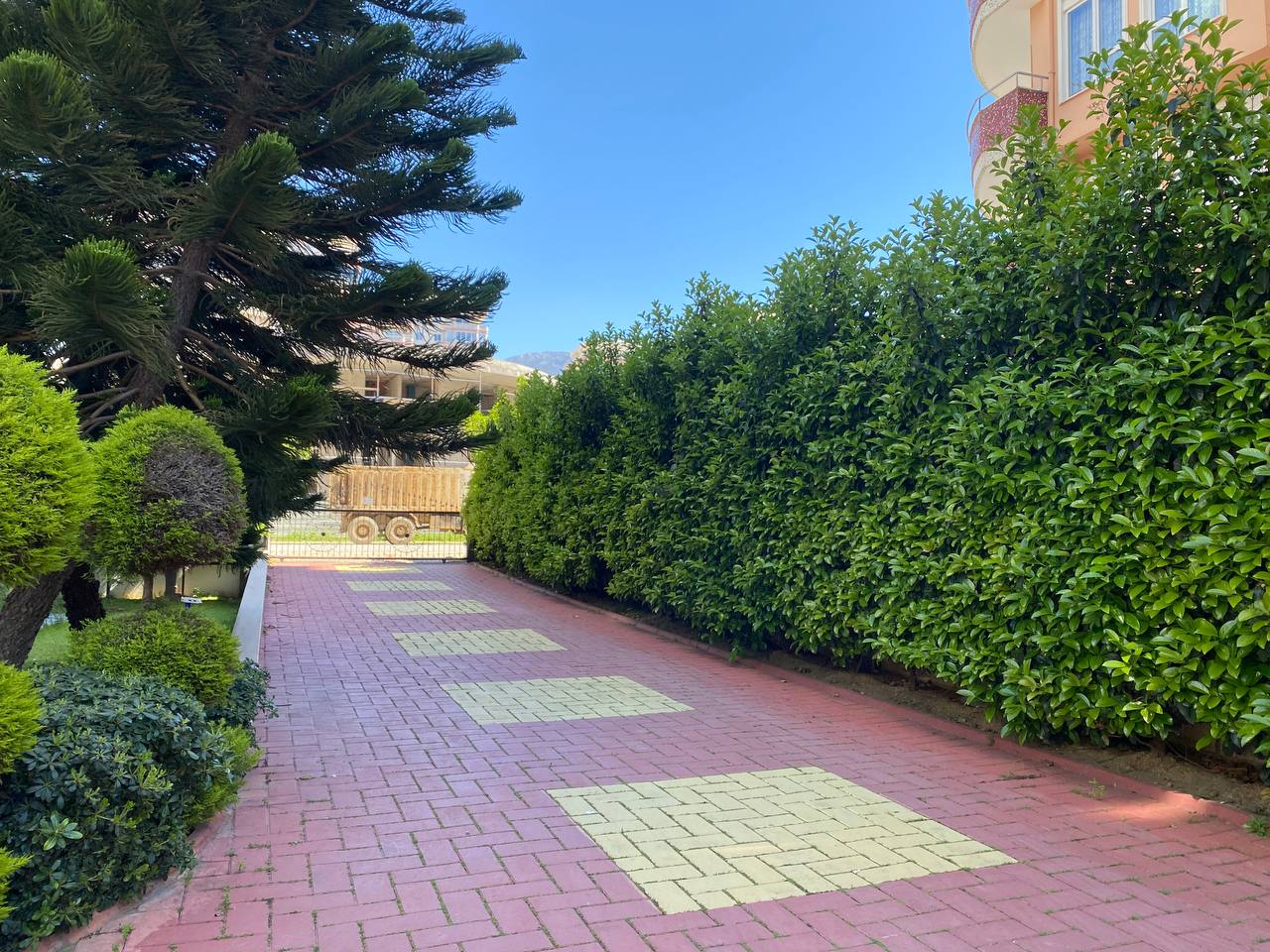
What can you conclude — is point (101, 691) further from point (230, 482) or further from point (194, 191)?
point (194, 191)

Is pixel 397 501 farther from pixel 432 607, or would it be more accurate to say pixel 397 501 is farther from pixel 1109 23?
pixel 1109 23

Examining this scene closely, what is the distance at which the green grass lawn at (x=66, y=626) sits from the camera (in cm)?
805

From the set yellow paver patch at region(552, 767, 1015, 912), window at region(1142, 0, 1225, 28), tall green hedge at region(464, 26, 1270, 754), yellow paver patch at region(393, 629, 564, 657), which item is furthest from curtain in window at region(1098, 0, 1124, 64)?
yellow paver patch at region(552, 767, 1015, 912)

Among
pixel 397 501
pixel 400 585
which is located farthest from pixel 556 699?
pixel 397 501

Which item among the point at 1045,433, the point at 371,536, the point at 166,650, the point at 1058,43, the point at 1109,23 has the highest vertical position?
the point at 1058,43

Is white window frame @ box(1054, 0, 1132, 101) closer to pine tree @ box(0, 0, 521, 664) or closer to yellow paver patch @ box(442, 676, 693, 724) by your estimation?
pine tree @ box(0, 0, 521, 664)

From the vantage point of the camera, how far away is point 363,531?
80.0 feet

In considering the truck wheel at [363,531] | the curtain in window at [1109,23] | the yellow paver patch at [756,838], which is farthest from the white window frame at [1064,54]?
the truck wheel at [363,531]

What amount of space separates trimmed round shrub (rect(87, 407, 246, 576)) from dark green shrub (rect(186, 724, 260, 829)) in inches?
34.7

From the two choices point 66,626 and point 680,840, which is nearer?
point 680,840

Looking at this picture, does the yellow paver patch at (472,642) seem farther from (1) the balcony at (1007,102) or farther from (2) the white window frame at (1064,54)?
(2) the white window frame at (1064,54)

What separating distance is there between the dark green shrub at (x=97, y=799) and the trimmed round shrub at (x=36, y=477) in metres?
0.59

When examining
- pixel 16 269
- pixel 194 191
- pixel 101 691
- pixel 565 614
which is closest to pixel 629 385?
pixel 565 614

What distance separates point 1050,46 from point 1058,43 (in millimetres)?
262
